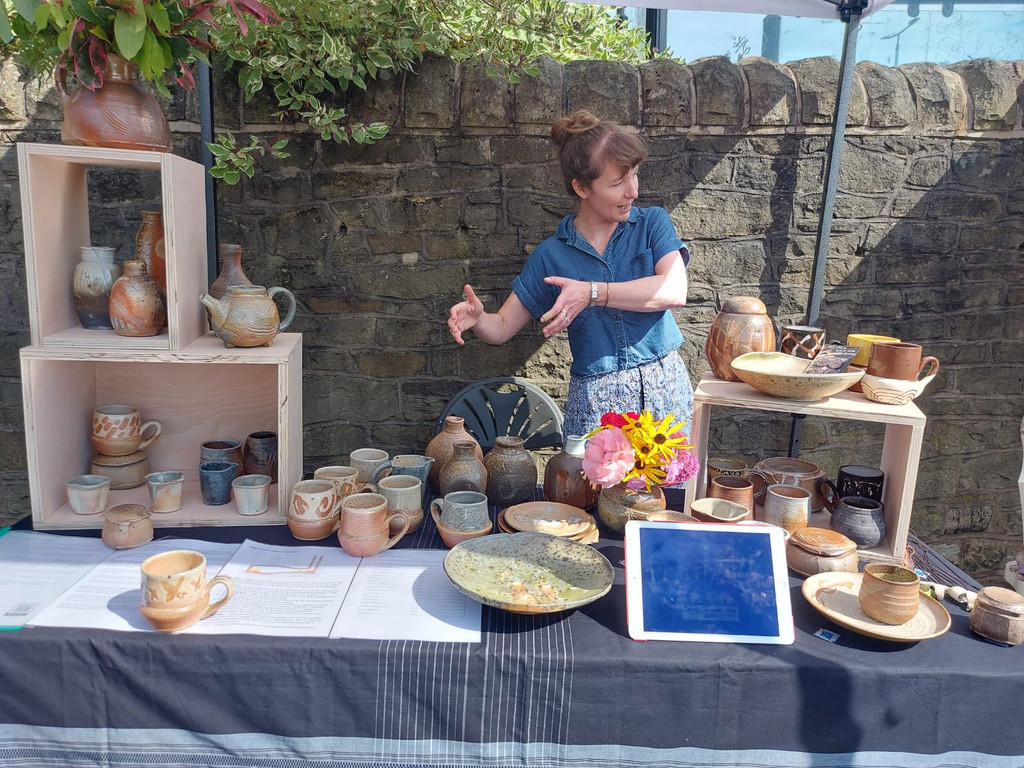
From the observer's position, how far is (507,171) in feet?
9.33

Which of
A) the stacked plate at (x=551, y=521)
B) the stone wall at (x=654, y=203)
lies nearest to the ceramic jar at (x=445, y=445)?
the stacked plate at (x=551, y=521)

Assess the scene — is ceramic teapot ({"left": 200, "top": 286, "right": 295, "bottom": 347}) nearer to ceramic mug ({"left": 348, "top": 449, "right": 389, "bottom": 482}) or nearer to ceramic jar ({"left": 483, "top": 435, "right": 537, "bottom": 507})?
ceramic mug ({"left": 348, "top": 449, "right": 389, "bottom": 482})

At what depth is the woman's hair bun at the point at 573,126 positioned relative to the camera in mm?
2158

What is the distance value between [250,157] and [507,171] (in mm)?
987

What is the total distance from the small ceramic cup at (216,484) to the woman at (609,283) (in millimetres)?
744

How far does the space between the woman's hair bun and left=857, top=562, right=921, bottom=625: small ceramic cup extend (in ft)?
4.92

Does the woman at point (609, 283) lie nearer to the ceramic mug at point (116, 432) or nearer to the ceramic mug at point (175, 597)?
the ceramic mug at point (116, 432)

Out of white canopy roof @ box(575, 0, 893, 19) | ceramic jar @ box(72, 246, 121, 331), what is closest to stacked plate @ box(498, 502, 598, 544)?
ceramic jar @ box(72, 246, 121, 331)

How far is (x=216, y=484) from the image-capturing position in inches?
71.2

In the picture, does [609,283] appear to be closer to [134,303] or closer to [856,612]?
[856,612]

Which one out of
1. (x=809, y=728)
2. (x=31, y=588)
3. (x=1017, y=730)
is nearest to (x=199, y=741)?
(x=31, y=588)

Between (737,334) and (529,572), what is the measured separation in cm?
82

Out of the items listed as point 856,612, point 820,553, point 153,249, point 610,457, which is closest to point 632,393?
point 610,457

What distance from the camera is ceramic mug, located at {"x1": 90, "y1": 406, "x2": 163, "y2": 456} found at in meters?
1.88
